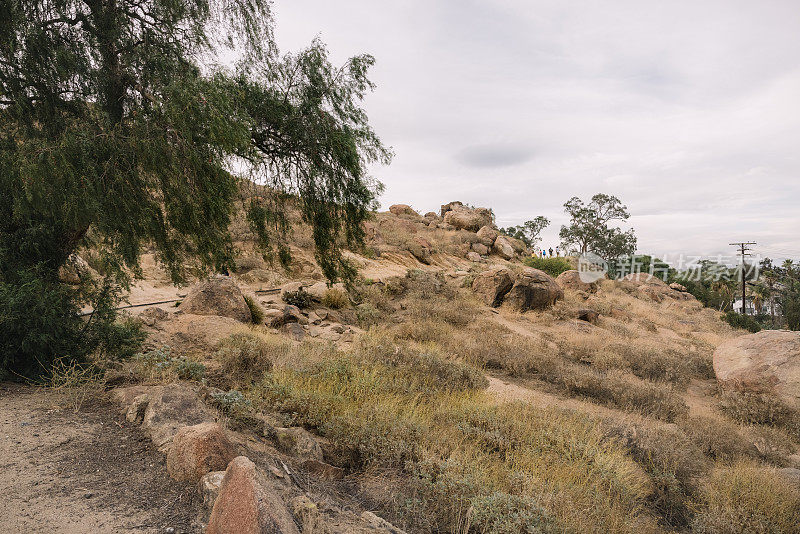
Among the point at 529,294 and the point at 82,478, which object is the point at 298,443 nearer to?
the point at 82,478

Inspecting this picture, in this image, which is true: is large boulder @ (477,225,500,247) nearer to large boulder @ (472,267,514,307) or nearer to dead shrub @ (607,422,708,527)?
A: large boulder @ (472,267,514,307)

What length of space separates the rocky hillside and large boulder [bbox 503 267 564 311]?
3.50 meters

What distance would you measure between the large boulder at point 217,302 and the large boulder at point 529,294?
11088 mm

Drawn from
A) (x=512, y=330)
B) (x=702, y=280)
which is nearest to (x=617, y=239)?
(x=702, y=280)

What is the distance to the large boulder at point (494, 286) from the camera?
55.5ft

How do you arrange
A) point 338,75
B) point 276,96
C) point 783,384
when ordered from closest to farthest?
point 276,96 < point 338,75 < point 783,384

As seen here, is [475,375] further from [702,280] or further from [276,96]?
[702,280]

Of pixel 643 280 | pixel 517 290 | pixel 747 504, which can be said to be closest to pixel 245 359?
pixel 747 504

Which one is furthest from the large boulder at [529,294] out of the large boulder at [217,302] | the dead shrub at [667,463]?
the large boulder at [217,302]

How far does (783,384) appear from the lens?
27.6 ft

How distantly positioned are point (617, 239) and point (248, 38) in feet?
155

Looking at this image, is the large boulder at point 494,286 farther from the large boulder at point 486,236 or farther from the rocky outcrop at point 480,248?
the large boulder at point 486,236

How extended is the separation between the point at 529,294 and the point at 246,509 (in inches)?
626

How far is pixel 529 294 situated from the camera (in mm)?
16797
